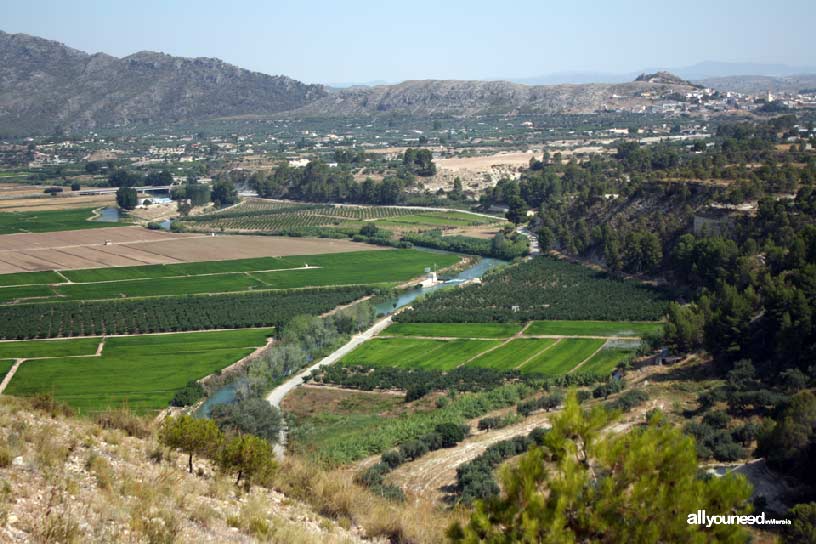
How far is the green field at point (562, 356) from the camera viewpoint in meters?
35.1

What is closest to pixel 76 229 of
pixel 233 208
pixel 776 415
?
pixel 233 208

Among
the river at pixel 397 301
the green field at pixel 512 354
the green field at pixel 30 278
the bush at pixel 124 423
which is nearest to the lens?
the bush at pixel 124 423

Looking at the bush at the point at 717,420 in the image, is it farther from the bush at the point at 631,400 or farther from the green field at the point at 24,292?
the green field at the point at 24,292

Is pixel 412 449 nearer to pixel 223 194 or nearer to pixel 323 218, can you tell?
pixel 323 218

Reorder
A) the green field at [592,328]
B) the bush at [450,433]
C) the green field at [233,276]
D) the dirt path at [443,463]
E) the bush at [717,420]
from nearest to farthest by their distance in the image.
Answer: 1. the dirt path at [443,463]
2. the bush at [717,420]
3. the bush at [450,433]
4. the green field at [592,328]
5. the green field at [233,276]

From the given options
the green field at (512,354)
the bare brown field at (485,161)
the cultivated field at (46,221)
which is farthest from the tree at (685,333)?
the bare brown field at (485,161)

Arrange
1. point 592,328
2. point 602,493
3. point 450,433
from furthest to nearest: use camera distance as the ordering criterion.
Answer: point 592,328 → point 450,433 → point 602,493

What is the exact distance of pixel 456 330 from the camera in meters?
42.4

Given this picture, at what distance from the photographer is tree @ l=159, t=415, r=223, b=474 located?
13.2 m

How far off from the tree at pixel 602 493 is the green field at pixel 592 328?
31.0 metres

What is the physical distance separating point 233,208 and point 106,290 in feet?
127

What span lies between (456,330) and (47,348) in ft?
61.5

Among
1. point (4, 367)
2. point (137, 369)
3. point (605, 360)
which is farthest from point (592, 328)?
point (4, 367)

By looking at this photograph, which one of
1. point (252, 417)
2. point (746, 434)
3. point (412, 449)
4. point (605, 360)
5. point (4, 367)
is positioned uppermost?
point (746, 434)
